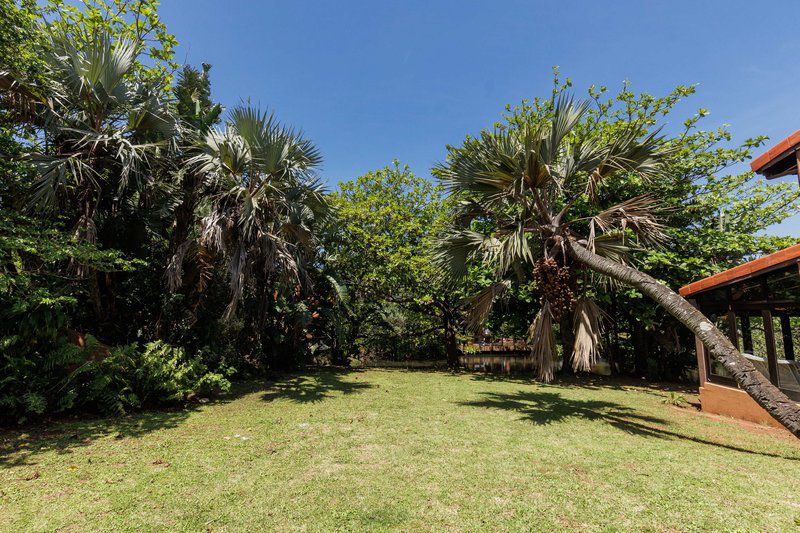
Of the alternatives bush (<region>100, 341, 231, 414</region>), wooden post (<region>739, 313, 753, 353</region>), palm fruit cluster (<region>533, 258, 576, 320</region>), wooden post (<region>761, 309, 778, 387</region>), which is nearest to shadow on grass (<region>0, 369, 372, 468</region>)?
bush (<region>100, 341, 231, 414</region>)

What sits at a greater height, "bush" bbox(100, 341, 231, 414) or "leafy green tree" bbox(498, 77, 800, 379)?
"leafy green tree" bbox(498, 77, 800, 379)

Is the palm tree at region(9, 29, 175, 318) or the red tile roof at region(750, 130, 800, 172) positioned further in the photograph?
the palm tree at region(9, 29, 175, 318)

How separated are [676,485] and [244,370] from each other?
10475 millimetres

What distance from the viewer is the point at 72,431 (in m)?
5.19

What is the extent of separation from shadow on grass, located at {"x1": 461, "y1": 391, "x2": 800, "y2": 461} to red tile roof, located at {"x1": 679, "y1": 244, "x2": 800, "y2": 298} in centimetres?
289

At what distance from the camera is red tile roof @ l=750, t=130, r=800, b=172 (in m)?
5.70

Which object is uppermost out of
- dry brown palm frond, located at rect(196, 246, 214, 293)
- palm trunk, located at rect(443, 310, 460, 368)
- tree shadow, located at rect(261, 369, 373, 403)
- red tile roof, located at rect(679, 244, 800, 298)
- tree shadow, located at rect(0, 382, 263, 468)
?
red tile roof, located at rect(679, 244, 800, 298)

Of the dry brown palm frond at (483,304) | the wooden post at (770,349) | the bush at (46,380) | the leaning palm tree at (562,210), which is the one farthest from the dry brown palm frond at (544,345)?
the bush at (46,380)

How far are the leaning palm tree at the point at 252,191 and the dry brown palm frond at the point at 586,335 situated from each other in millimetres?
5931

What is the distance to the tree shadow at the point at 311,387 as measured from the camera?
27.6 ft

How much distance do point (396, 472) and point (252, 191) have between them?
6383 mm

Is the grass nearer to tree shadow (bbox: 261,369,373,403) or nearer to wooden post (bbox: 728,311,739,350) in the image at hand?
tree shadow (bbox: 261,369,373,403)

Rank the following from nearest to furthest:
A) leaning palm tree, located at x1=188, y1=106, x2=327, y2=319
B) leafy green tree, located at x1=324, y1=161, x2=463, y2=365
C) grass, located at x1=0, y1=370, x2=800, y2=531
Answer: grass, located at x1=0, y1=370, x2=800, y2=531 < leaning palm tree, located at x1=188, y1=106, x2=327, y2=319 < leafy green tree, located at x1=324, y1=161, x2=463, y2=365

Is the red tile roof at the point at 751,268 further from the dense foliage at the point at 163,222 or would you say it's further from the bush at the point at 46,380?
the bush at the point at 46,380
